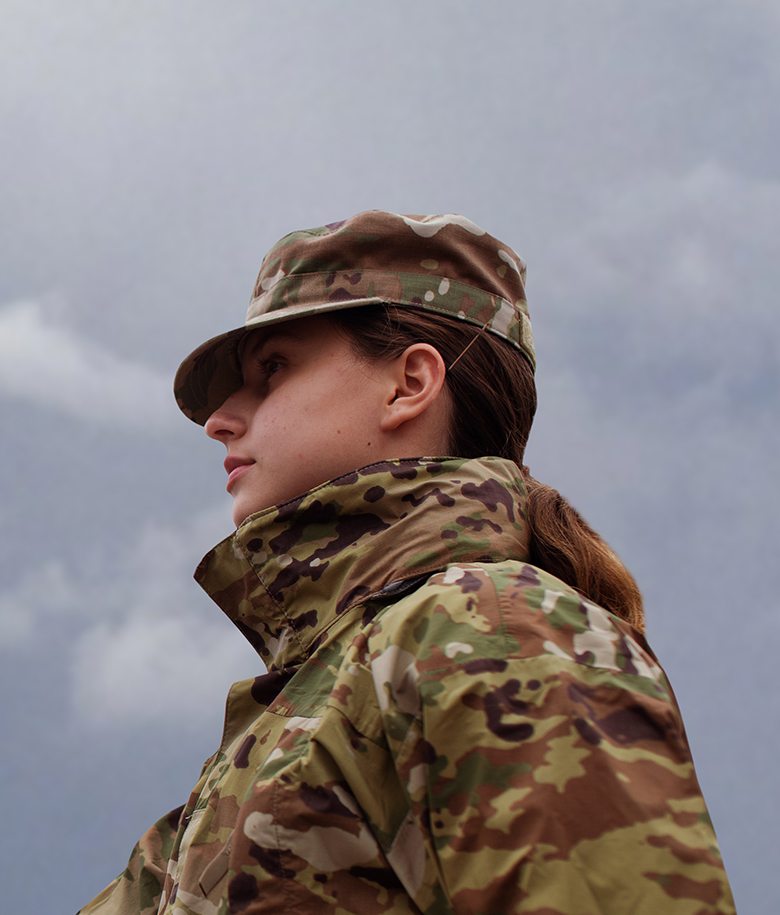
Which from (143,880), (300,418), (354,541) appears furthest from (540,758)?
(143,880)

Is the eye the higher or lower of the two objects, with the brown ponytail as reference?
higher

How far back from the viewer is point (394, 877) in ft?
5.09

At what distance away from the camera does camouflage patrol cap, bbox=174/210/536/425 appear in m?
2.35

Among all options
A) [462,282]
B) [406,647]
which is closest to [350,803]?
[406,647]

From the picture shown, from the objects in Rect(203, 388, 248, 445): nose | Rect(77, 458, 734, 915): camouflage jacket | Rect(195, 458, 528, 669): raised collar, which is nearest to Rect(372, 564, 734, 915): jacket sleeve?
Rect(77, 458, 734, 915): camouflage jacket

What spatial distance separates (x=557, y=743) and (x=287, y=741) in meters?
0.58

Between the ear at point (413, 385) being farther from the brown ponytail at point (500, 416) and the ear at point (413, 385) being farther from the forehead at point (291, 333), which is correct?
the forehead at point (291, 333)

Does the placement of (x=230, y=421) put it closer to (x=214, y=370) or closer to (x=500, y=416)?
(x=214, y=370)

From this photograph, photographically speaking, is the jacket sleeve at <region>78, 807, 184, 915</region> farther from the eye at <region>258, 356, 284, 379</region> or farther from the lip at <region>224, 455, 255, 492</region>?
the eye at <region>258, 356, 284, 379</region>

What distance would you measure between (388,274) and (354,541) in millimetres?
806

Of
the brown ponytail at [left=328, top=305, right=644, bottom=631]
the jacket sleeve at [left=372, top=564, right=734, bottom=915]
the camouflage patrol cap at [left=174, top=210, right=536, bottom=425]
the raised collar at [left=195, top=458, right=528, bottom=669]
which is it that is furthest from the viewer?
the camouflage patrol cap at [left=174, top=210, right=536, bottom=425]

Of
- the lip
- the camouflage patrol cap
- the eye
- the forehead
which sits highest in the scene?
the camouflage patrol cap

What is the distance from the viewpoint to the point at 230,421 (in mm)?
2393

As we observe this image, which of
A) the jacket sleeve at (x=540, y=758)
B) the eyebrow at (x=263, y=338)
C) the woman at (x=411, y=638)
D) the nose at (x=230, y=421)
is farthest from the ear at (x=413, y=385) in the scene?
the jacket sleeve at (x=540, y=758)
